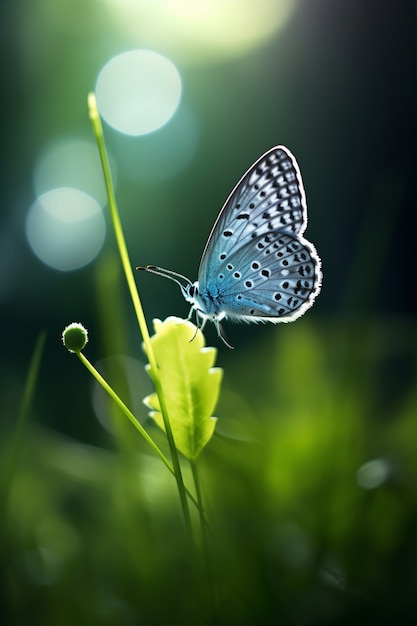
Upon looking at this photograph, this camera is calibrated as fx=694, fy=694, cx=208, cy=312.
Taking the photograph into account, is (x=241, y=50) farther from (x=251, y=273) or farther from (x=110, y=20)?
(x=251, y=273)

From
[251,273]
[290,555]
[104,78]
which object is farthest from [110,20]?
[290,555]

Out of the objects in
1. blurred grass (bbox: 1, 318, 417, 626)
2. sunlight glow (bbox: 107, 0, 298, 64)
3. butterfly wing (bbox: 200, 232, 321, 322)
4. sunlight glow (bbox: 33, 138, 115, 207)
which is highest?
sunlight glow (bbox: 107, 0, 298, 64)

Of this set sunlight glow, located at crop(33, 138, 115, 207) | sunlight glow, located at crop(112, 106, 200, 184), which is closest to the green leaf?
sunlight glow, located at crop(33, 138, 115, 207)

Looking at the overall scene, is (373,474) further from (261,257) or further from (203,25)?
(203,25)

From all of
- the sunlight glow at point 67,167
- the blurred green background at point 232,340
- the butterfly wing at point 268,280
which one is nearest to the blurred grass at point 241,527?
the blurred green background at point 232,340

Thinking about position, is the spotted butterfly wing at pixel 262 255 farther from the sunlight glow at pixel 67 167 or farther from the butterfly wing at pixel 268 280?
the sunlight glow at pixel 67 167

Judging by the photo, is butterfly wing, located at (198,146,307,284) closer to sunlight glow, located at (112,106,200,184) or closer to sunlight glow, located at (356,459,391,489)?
sunlight glow, located at (356,459,391,489)

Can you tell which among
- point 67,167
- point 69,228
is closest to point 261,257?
point 69,228
